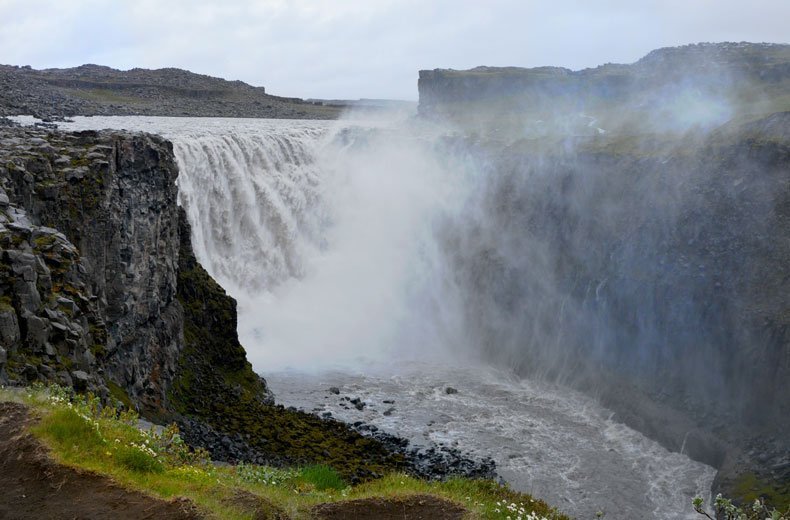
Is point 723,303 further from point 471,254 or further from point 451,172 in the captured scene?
point 451,172

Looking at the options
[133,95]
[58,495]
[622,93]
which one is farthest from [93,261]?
[133,95]

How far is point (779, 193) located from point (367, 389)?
19.1 metres

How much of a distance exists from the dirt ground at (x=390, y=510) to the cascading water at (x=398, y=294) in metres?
15.8

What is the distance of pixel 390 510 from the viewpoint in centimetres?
1000

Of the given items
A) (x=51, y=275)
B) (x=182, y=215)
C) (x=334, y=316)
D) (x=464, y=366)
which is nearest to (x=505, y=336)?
(x=464, y=366)

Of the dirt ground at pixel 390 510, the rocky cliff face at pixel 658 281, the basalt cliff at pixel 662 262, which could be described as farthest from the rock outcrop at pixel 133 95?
the dirt ground at pixel 390 510

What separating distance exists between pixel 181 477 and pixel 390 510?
272 cm

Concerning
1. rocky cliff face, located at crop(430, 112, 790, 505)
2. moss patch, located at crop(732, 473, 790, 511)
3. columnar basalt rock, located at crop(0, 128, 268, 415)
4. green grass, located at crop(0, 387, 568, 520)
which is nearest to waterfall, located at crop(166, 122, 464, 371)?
rocky cliff face, located at crop(430, 112, 790, 505)

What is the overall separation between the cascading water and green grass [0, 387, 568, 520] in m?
15.1

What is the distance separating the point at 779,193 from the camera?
103 ft

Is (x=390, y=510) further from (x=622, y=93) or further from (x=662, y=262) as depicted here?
(x=622, y=93)

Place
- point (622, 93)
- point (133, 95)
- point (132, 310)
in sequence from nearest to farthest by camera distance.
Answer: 1. point (132, 310)
2. point (622, 93)
3. point (133, 95)

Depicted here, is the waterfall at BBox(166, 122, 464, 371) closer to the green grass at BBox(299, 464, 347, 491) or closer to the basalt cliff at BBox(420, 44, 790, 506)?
the basalt cliff at BBox(420, 44, 790, 506)

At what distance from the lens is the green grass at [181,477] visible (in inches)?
362
